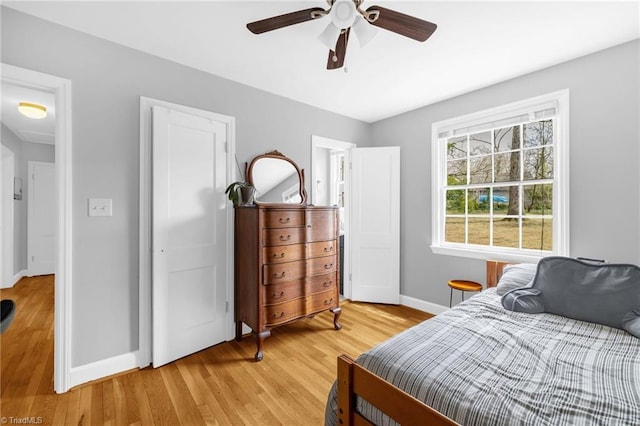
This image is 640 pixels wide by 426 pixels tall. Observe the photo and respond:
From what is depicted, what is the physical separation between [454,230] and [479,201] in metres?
0.43

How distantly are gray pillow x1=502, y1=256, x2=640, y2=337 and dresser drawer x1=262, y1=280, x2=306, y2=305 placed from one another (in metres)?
1.60

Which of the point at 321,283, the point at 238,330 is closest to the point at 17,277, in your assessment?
the point at 238,330

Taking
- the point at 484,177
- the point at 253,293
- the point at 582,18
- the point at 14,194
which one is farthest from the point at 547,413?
the point at 14,194

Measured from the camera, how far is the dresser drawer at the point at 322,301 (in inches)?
104

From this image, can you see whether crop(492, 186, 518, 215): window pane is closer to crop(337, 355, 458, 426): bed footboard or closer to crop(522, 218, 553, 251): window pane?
crop(522, 218, 553, 251): window pane

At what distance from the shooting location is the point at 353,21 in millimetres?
1453

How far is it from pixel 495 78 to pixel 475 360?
266cm

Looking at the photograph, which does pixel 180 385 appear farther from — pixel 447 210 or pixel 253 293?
pixel 447 210

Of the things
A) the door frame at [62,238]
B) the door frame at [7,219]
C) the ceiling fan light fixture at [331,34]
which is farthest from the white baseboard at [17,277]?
the ceiling fan light fixture at [331,34]

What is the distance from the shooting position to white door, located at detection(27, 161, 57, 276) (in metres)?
4.70

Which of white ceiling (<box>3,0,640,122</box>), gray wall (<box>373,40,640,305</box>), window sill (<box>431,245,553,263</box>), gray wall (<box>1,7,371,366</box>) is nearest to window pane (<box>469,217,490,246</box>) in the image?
window sill (<box>431,245,553,263</box>)

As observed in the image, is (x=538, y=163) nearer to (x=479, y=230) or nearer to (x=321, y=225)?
(x=479, y=230)

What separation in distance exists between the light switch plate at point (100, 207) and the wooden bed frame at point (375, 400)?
2.00 meters

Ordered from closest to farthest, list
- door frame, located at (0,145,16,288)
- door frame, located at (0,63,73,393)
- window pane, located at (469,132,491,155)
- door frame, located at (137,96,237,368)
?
door frame, located at (0,63,73,393) < door frame, located at (137,96,237,368) < window pane, located at (469,132,491,155) < door frame, located at (0,145,16,288)
